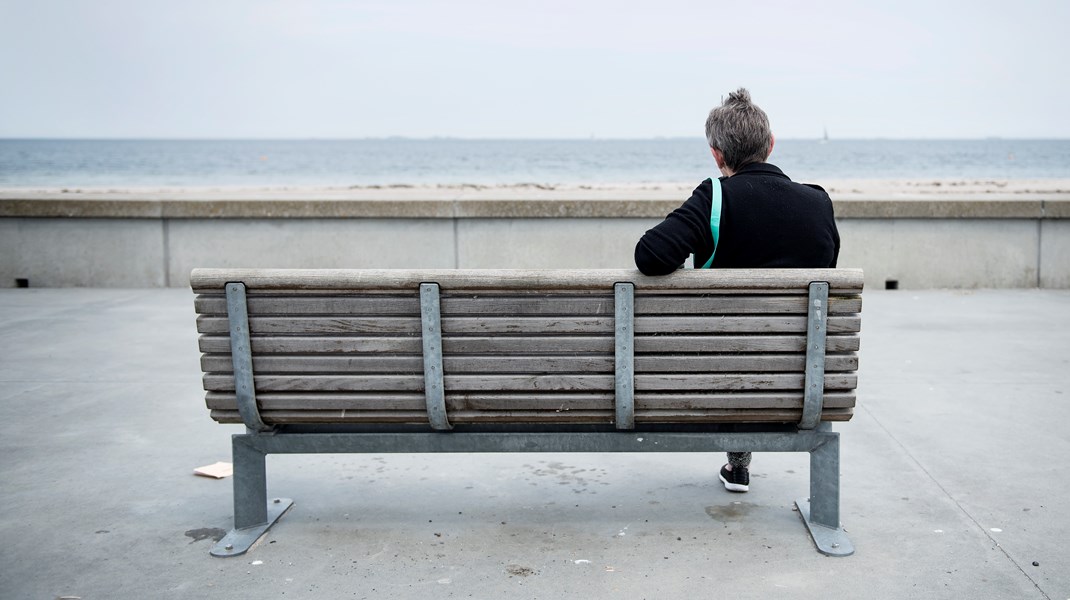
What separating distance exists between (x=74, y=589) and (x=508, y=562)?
1.35 m

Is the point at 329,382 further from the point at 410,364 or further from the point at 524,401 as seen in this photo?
the point at 524,401

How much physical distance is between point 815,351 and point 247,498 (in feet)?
6.64

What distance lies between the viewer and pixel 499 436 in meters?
3.30

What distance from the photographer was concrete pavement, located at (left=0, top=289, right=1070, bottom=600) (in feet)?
9.96

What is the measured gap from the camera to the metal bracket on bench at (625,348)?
305cm

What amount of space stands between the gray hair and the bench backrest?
54 cm

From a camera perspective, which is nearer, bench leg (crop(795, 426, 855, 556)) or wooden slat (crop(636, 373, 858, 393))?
wooden slat (crop(636, 373, 858, 393))

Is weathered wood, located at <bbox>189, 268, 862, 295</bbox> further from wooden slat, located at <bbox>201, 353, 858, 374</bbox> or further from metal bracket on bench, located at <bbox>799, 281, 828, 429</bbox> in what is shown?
wooden slat, located at <bbox>201, 353, 858, 374</bbox>

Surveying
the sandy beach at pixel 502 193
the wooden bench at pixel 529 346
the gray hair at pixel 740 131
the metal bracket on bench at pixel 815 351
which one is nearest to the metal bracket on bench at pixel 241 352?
the wooden bench at pixel 529 346

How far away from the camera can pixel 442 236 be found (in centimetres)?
912

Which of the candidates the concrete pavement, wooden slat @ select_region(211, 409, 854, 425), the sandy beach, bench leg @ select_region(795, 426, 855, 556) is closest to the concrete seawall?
the sandy beach

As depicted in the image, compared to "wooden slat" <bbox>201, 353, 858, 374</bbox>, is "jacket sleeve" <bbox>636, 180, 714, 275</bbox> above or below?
above

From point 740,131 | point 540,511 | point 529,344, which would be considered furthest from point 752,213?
point 540,511

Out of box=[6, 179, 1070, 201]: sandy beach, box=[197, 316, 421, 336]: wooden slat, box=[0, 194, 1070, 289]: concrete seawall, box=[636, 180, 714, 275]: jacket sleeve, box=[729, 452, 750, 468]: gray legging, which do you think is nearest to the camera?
box=[636, 180, 714, 275]: jacket sleeve
